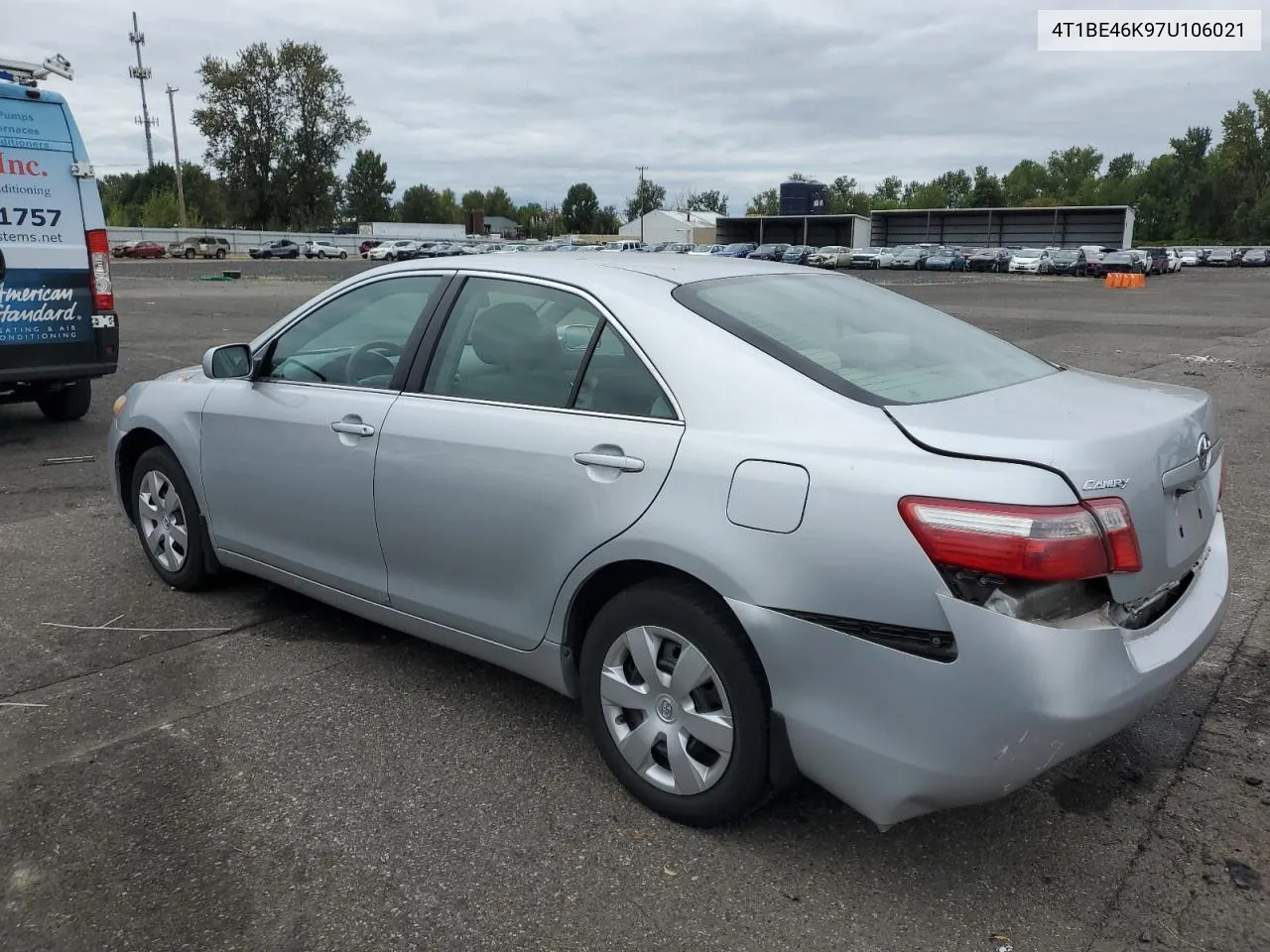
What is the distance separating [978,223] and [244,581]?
10023cm

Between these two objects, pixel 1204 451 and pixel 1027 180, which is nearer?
pixel 1204 451

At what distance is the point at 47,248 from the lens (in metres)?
7.71

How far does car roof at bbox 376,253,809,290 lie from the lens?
3.39 m

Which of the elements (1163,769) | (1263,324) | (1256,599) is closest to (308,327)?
(1163,769)

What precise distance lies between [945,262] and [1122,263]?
1169cm

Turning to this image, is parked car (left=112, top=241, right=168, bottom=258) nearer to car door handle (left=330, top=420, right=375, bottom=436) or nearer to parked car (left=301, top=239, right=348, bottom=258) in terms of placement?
parked car (left=301, top=239, right=348, bottom=258)

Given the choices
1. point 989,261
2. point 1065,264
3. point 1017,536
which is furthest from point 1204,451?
point 989,261

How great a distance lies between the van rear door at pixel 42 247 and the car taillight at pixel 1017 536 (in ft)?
24.1

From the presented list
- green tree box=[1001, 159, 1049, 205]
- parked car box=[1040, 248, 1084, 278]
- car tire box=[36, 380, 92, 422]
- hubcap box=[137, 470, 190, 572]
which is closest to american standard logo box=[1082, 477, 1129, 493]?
hubcap box=[137, 470, 190, 572]

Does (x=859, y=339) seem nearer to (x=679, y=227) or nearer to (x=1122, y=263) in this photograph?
(x=1122, y=263)

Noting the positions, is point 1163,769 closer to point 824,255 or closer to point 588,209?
point 824,255

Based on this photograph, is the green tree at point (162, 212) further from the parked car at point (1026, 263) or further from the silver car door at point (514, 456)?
the silver car door at point (514, 456)

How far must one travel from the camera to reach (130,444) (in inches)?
195

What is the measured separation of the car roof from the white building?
371 feet
